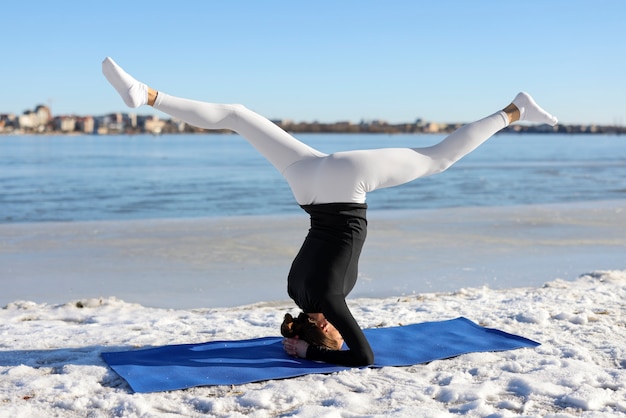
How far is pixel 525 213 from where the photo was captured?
581 inches

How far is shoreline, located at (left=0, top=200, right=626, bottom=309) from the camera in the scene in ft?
24.1

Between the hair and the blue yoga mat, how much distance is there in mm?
135

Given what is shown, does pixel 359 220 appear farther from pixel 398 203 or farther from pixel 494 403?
pixel 398 203

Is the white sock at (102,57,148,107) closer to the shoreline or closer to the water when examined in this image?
the shoreline

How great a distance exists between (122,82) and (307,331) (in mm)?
1774

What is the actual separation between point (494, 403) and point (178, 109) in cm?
238

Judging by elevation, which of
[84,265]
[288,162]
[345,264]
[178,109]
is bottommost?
[84,265]

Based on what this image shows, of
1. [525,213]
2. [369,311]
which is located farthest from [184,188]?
[369,311]

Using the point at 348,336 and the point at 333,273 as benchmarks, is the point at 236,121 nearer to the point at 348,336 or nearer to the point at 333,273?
the point at 333,273

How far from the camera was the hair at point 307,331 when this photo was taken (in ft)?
14.5

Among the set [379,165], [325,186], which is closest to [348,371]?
[325,186]

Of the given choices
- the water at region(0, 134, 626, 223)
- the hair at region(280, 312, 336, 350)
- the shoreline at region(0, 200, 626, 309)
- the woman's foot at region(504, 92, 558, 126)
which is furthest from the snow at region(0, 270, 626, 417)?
the water at region(0, 134, 626, 223)

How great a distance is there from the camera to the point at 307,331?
443 cm

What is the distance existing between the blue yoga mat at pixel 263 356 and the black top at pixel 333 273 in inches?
4.1
